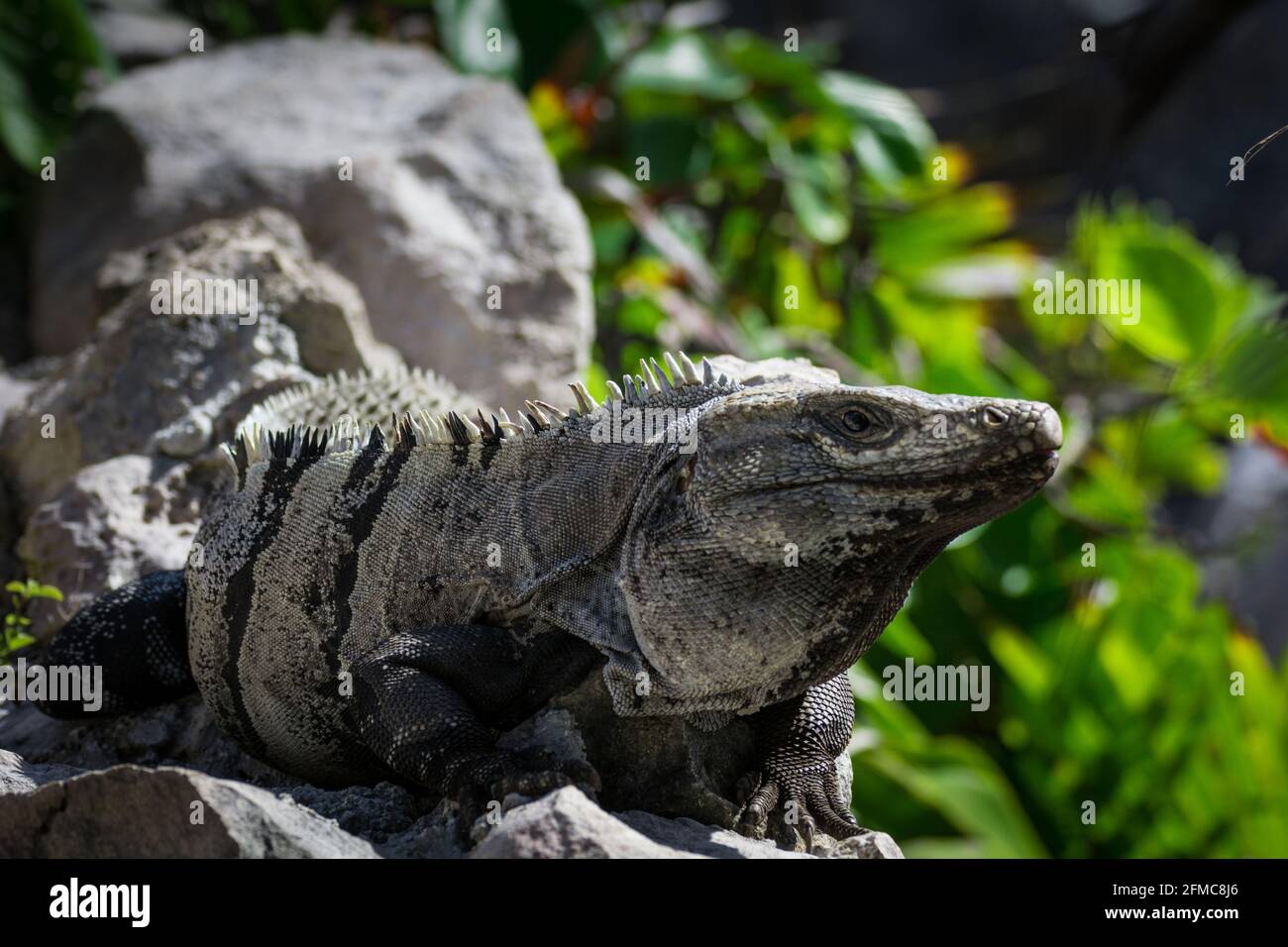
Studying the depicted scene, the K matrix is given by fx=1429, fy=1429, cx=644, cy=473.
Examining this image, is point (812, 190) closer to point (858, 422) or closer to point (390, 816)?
point (858, 422)

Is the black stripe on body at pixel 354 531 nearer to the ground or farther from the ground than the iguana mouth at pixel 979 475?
nearer to the ground

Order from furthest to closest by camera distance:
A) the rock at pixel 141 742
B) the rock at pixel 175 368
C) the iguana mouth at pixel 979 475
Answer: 1. the rock at pixel 175 368
2. the rock at pixel 141 742
3. the iguana mouth at pixel 979 475

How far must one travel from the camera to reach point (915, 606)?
27.5 ft

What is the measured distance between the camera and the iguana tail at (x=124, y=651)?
4.71m

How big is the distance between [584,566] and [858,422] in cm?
85

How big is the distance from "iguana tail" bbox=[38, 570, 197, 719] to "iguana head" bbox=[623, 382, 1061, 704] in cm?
189

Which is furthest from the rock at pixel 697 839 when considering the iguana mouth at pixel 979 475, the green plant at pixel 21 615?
the green plant at pixel 21 615

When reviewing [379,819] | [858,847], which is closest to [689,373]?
[858,847]

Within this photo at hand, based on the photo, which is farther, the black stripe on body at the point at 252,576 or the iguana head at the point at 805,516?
the black stripe on body at the point at 252,576

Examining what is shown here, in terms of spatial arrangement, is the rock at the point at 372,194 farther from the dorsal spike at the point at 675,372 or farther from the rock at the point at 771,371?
the dorsal spike at the point at 675,372

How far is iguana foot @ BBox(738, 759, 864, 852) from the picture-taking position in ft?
12.9

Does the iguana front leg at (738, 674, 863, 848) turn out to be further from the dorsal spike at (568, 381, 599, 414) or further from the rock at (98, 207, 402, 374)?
the rock at (98, 207, 402, 374)
